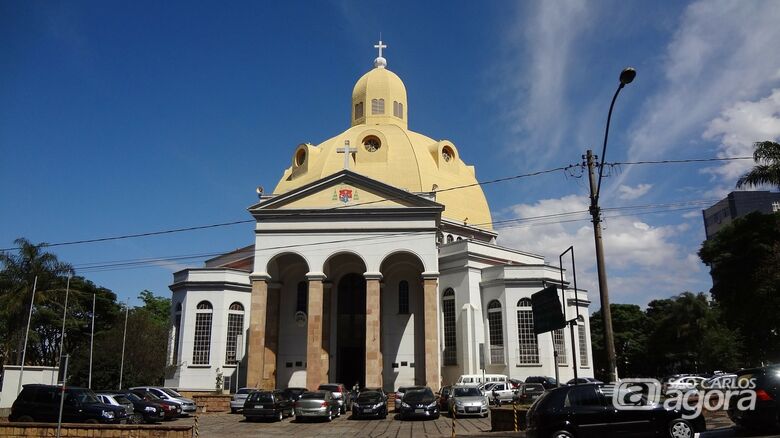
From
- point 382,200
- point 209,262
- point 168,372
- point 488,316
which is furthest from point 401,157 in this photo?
point 168,372

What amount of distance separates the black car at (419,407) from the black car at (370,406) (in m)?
1.22

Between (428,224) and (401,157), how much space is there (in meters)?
10.4

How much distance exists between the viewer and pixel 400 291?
3862cm

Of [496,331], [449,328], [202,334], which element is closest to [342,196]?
[449,328]

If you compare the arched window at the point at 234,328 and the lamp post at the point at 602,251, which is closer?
the lamp post at the point at 602,251

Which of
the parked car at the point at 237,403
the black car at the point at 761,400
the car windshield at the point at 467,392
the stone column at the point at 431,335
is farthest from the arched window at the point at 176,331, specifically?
the black car at the point at 761,400

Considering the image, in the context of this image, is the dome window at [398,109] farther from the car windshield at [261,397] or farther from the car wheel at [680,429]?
the car wheel at [680,429]

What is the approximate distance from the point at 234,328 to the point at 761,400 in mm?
32378

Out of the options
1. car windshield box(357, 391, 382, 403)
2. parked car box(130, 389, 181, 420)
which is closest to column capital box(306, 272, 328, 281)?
car windshield box(357, 391, 382, 403)

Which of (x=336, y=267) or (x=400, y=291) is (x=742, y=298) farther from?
(x=336, y=267)

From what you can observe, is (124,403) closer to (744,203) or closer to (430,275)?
(430,275)

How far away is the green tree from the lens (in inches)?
1324

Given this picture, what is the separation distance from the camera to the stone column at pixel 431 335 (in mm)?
32094

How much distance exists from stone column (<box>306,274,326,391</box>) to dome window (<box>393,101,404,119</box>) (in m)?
23.0
